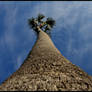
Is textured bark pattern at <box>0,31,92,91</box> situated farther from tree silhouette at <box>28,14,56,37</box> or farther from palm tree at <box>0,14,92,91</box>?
tree silhouette at <box>28,14,56,37</box>

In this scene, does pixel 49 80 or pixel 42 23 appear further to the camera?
pixel 42 23

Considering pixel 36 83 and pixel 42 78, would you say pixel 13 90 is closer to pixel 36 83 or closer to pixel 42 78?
pixel 36 83

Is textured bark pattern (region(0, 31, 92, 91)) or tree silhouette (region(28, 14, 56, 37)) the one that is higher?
tree silhouette (region(28, 14, 56, 37))

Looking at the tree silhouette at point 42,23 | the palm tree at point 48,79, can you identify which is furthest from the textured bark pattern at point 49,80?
the tree silhouette at point 42,23

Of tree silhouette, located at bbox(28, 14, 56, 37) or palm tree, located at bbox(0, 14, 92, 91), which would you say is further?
tree silhouette, located at bbox(28, 14, 56, 37)

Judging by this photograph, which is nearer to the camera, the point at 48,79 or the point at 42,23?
the point at 48,79

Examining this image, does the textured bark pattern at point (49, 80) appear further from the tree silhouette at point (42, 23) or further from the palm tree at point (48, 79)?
the tree silhouette at point (42, 23)

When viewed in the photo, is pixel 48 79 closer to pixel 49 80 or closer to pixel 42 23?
pixel 49 80

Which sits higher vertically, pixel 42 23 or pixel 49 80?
pixel 42 23

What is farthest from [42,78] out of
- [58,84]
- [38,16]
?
[38,16]

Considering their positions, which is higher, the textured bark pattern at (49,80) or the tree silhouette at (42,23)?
the tree silhouette at (42,23)

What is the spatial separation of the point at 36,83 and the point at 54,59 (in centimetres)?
145

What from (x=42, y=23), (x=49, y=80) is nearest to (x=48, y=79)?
(x=49, y=80)

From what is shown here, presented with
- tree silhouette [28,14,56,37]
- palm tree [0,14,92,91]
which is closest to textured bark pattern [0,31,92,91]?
palm tree [0,14,92,91]
